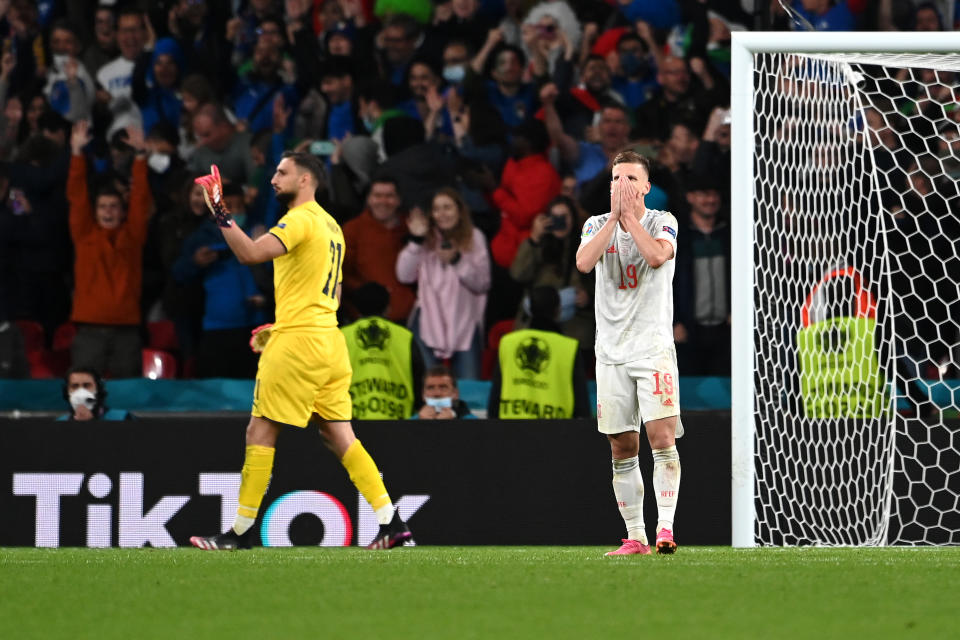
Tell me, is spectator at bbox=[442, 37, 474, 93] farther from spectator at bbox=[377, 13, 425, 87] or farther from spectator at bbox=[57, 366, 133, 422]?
spectator at bbox=[57, 366, 133, 422]

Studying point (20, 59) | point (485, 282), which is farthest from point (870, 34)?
point (20, 59)

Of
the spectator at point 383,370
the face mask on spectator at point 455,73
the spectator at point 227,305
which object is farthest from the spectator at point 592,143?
the spectator at point 227,305

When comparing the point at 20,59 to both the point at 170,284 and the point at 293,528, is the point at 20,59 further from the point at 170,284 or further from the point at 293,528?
the point at 293,528

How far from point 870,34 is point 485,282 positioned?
361 cm

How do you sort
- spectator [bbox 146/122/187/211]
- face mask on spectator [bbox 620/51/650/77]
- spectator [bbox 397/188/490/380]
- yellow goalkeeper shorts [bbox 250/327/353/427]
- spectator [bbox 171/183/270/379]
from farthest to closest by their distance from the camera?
1. face mask on spectator [bbox 620/51/650/77]
2. spectator [bbox 146/122/187/211]
3. spectator [bbox 171/183/270/379]
4. spectator [bbox 397/188/490/380]
5. yellow goalkeeper shorts [bbox 250/327/353/427]

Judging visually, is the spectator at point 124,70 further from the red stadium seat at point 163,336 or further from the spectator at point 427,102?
the spectator at point 427,102

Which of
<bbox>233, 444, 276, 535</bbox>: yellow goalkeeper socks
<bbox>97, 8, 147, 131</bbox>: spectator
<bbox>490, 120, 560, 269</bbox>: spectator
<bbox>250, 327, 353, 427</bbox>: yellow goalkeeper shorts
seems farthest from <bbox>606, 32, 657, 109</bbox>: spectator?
<bbox>233, 444, 276, 535</bbox>: yellow goalkeeper socks

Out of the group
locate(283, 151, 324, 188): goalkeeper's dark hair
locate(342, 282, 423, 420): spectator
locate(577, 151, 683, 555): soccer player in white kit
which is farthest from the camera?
locate(342, 282, 423, 420): spectator

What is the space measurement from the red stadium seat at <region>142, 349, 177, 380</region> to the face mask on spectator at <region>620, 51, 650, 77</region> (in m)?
3.99

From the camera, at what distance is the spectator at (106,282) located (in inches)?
412

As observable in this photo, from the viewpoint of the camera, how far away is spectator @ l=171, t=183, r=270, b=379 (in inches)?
411

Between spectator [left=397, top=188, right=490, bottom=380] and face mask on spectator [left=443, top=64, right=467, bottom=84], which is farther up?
face mask on spectator [left=443, top=64, right=467, bottom=84]

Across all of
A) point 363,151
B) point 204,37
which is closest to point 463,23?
point 363,151

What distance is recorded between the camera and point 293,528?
8.62 metres
